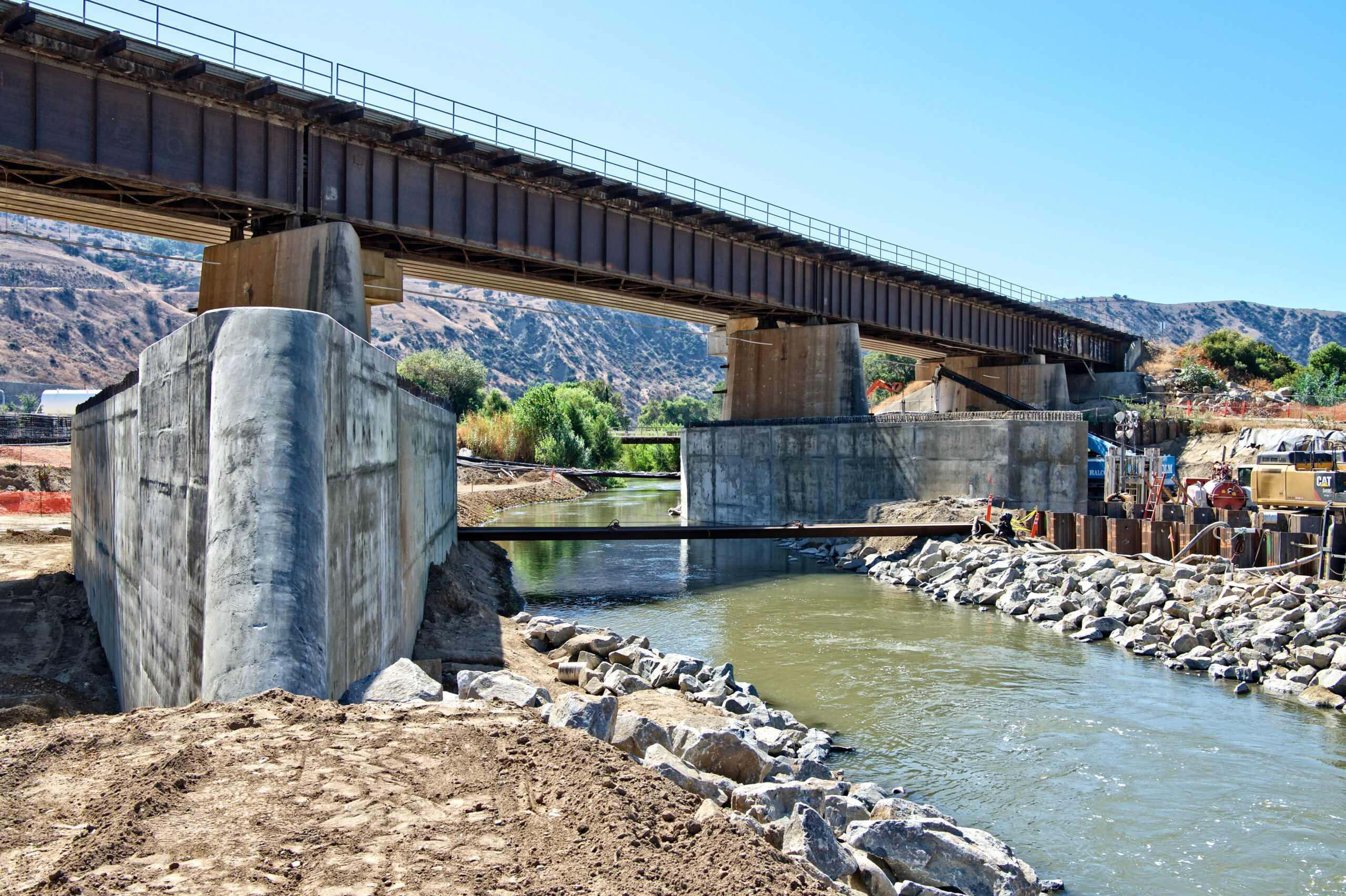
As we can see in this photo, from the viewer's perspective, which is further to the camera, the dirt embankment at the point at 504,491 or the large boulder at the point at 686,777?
the dirt embankment at the point at 504,491

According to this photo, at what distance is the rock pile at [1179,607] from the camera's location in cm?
1603

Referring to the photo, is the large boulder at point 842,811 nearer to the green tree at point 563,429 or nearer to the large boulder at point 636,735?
the large boulder at point 636,735

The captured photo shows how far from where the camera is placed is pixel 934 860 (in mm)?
7473

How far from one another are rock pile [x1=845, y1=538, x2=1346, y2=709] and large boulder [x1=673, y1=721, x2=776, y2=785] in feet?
37.7

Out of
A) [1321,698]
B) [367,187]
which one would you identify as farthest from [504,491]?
[1321,698]

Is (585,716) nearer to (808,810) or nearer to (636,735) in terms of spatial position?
(636,735)

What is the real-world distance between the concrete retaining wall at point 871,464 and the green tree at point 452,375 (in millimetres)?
52315

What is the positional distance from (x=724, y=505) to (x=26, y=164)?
2723cm

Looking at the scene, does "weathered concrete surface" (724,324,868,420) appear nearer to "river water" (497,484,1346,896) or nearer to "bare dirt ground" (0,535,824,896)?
"river water" (497,484,1346,896)

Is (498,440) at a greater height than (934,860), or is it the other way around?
(498,440)

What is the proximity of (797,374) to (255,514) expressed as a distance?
3434cm

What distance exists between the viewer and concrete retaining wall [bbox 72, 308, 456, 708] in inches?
293

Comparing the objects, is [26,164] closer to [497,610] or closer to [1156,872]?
[497,610]

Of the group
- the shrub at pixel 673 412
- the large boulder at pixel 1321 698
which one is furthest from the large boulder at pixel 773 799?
the shrub at pixel 673 412
